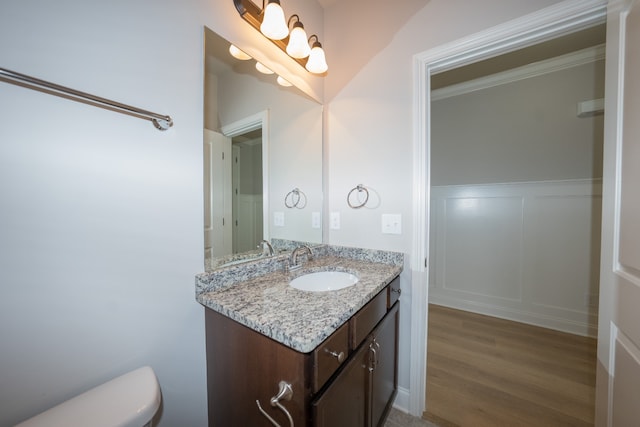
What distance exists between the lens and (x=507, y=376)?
165 centimetres

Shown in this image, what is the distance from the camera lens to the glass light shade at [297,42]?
1225mm

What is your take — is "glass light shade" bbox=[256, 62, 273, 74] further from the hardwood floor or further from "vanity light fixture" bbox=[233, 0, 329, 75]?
the hardwood floor

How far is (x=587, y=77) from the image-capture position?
202 cm

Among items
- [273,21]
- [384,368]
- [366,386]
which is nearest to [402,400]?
[384,368]

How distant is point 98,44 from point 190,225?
64 centimetres

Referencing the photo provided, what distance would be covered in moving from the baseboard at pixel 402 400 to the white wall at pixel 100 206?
3.72 ft

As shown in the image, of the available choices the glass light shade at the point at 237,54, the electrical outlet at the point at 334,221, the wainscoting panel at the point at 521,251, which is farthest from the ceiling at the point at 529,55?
the glass light shade at the point at 237,54

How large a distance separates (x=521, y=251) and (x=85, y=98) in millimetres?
3363

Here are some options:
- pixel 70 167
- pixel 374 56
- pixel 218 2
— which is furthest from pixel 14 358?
pixel 374 56

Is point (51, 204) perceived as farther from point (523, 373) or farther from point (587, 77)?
point (587, 77)

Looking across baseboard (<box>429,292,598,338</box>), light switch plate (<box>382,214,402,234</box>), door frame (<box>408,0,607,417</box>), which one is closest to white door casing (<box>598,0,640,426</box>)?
door frame (<box>408,0,607,417</box>)

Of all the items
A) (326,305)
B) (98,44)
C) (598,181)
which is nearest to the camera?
(98,44)

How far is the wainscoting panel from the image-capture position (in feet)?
6.88

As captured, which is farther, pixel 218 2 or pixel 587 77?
pixel 587 77
